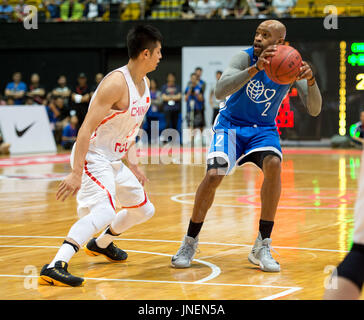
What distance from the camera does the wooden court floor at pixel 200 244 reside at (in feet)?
14.8

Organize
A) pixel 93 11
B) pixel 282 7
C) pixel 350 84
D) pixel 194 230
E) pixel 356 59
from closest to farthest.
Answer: pixel 194 230 < pixel 356 59 < pixel 350 84 < pixel 282 7 < pixel 93 11

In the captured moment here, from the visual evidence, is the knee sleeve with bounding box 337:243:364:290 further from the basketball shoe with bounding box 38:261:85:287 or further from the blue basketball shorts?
the blue basketball shorts

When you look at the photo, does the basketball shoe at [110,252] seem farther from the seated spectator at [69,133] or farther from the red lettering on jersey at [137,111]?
the seated spectator at [69,133]

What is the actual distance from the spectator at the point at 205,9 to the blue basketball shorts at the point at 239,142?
1527cm

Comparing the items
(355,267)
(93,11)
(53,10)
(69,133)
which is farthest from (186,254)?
(53,10)

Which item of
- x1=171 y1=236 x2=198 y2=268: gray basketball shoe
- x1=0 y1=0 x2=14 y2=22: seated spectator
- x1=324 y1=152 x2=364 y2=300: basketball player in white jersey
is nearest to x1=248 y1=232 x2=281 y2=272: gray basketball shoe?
x1=171 y1=236 x2=198 y2=268: gray basketball shoe

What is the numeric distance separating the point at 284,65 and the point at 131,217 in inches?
63.1

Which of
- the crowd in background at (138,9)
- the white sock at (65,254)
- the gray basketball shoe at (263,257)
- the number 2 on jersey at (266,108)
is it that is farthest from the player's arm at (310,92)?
the crowd in background at (138,9)

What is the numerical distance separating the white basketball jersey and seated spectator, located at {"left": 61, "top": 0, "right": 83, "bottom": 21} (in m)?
16.6

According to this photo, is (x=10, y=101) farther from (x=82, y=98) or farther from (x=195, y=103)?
(x=195, y=103)

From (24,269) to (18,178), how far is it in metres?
6.80

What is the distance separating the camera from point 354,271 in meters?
2.81

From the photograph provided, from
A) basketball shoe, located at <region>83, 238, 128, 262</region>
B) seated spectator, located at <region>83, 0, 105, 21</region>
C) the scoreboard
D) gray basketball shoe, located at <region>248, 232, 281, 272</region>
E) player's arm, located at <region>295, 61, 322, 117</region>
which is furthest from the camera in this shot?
seated spectator, located at <region>83, 0, 105, 21</region>

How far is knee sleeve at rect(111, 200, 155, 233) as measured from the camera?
5277mm
